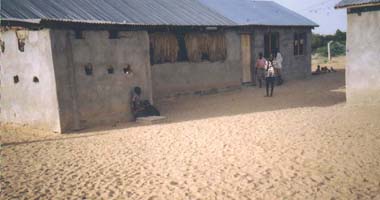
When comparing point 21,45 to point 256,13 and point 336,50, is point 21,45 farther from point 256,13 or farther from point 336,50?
point 336,50

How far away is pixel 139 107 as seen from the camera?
437 inches

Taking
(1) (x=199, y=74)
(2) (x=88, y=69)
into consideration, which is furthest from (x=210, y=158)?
(1) (x=199, y=74)

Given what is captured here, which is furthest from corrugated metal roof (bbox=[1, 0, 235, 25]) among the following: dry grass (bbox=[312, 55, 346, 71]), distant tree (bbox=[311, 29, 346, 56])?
distant tree (bbox=[311, 29, 346, 56])

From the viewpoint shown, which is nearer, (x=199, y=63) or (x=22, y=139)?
(x=22, y=139)

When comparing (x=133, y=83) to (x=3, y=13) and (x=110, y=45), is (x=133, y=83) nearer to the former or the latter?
(x=110, y=45)

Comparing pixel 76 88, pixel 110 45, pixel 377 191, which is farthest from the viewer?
pixel 110 45

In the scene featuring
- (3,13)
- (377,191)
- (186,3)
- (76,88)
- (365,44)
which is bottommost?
(377,191)

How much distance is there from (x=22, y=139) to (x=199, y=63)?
8313 millimetres

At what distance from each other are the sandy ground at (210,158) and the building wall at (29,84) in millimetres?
480

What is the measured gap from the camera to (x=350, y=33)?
11375mm

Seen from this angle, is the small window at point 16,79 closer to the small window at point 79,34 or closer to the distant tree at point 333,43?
the small window at point 79,34

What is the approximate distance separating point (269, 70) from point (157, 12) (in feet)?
16.7

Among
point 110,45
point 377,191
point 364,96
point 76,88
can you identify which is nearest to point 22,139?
point 76,88

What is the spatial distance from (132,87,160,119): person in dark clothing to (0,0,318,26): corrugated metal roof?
7.46ft
